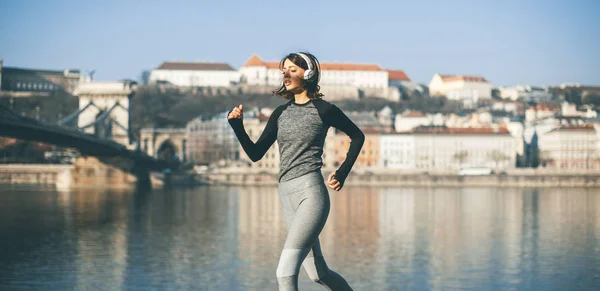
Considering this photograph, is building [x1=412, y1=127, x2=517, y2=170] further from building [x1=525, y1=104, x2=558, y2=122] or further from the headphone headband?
the headphone headband

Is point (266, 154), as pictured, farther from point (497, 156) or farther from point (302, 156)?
point (302, 156)

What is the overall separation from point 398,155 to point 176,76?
1821 inches

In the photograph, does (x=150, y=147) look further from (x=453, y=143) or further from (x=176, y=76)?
(x=176, y=76)

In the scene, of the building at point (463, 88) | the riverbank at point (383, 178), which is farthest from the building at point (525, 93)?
the riverbank at point (383, 178)

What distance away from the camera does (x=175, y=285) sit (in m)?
12.1

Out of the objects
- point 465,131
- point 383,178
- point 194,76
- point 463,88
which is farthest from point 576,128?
point 194,76

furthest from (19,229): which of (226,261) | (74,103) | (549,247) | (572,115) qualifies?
(572,115)

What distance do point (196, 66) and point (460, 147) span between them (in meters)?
48.9

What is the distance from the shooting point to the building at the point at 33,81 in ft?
337

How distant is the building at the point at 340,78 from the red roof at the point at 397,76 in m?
3.71

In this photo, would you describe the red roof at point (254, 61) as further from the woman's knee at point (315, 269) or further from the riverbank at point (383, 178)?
the woman's knee at point (315, 269)

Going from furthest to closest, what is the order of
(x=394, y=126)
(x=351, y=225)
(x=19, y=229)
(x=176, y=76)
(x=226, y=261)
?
(x=176, y=76), (x=394, y=126), (x=351, y=225), (x=19, y=229), (x=226, y=261)

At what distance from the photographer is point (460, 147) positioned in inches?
3398

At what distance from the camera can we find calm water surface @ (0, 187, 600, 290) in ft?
41.4
